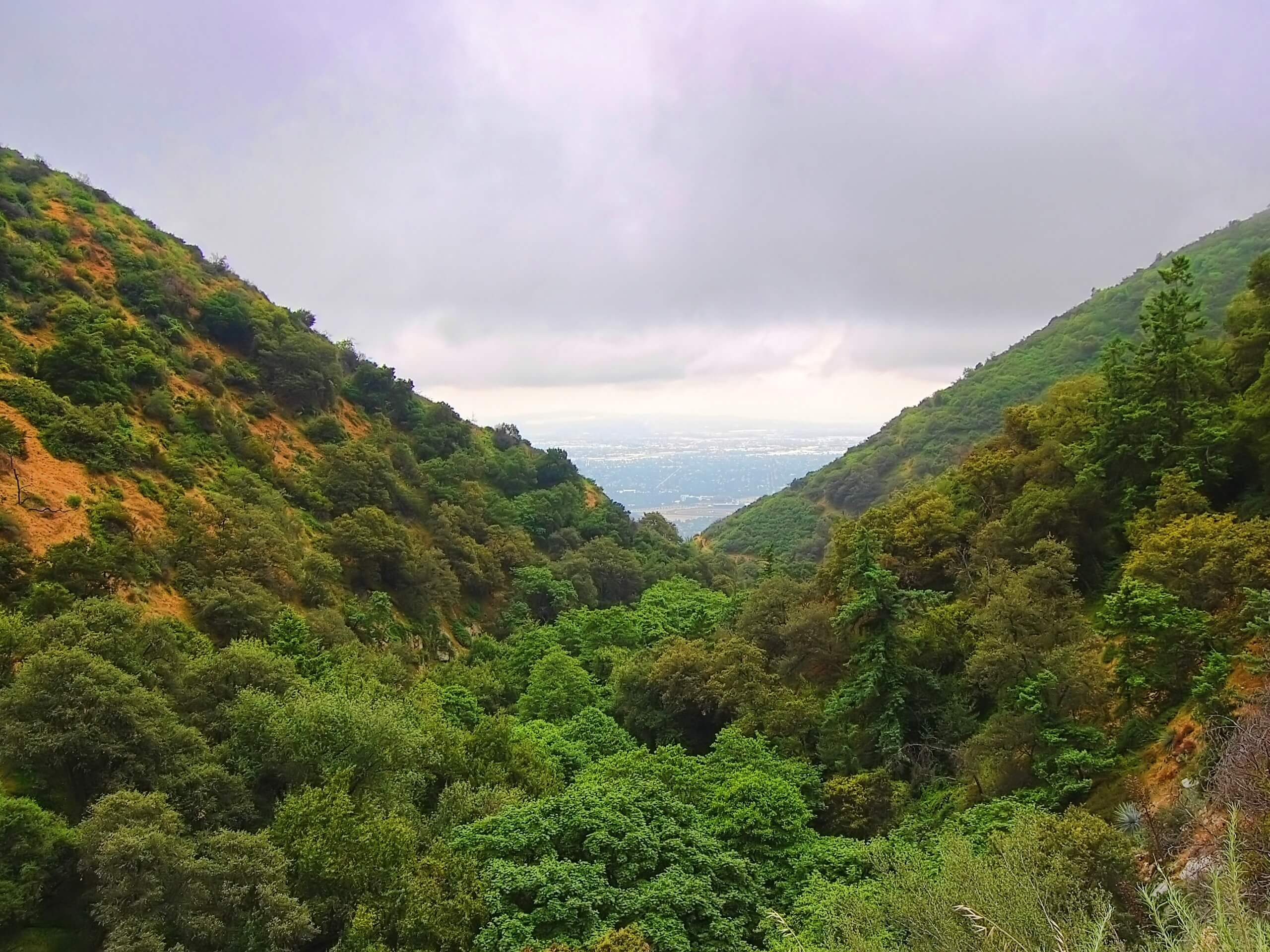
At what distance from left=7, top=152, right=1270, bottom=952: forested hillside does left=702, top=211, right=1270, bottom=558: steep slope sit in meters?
46.4

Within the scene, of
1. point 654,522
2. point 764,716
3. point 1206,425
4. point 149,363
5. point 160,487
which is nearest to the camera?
point 1206,425

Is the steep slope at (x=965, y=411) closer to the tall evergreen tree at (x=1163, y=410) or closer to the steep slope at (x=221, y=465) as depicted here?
the steep slope at (x=221, y=465)

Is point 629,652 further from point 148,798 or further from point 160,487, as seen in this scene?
point 148,798

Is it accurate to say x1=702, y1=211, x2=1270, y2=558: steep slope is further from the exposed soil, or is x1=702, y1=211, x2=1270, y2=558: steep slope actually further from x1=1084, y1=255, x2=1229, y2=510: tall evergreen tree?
the exposed soil

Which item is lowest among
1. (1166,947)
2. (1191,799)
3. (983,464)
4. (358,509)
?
(1191,799)

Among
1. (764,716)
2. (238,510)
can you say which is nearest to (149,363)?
(238,510)

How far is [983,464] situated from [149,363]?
36.2 metres

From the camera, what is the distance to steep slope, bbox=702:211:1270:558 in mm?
72375

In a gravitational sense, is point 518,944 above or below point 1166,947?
below

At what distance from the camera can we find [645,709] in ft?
81.4

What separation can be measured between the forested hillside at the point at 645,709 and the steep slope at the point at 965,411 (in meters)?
46.4

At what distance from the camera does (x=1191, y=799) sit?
9.25m

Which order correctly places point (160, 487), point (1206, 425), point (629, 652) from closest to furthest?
point (1206, 425) → point (160, 487) → point (629, 652)

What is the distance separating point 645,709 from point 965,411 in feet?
230
